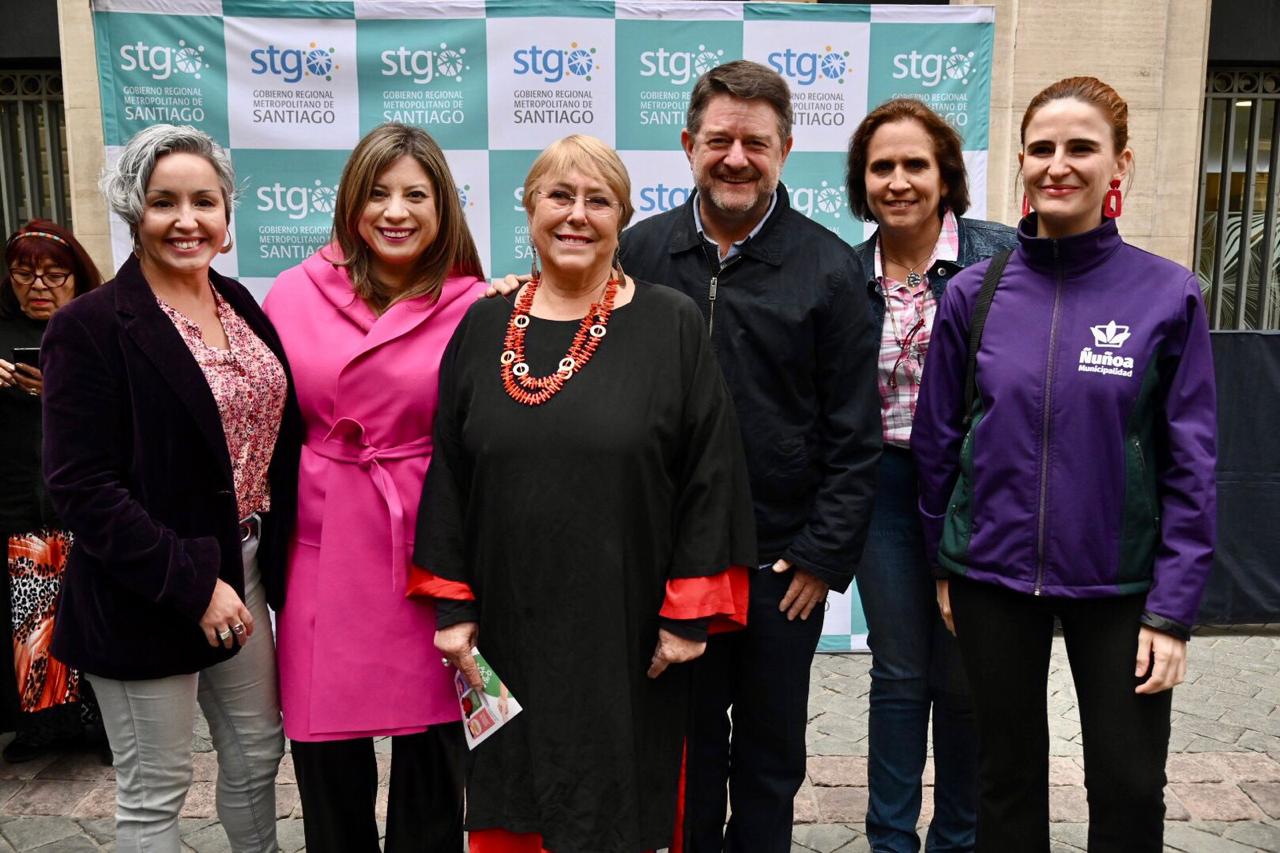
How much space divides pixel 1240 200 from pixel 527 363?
5.58 metres

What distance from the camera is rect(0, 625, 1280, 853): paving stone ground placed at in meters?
3.25

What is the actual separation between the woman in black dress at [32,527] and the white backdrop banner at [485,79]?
3.07 feet

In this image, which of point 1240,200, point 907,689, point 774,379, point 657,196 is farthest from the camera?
Result: point 1240,200

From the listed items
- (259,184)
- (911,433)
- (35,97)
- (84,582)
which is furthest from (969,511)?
(35,97)

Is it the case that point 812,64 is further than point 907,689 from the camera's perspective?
Yes

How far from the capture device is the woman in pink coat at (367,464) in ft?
7.68

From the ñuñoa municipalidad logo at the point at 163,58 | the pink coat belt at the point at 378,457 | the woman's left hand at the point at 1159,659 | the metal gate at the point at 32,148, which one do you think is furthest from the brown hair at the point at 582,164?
the metal gate at the point at 32,148

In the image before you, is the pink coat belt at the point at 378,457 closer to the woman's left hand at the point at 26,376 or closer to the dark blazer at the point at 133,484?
the dark blazer at the point at 133,484

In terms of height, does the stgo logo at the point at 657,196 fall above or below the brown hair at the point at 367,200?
above

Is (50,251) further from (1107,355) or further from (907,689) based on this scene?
(1107,355)

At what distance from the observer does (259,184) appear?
4605 mm

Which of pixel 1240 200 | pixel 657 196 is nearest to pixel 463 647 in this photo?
pixel 657 196

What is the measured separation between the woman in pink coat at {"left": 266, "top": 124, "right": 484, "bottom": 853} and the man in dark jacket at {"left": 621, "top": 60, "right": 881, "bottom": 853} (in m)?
0.59

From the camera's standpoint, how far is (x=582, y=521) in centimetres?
209
